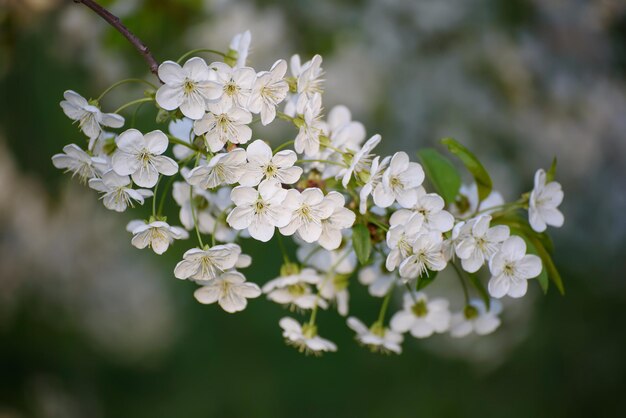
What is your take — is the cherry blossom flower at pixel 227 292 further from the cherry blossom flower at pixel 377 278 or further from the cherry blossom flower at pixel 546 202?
the cherry blossom flower at pixel 546 202

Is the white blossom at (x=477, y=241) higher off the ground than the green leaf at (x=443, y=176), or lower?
lower

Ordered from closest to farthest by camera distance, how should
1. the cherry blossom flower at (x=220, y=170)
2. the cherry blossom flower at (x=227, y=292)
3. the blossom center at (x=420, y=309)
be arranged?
the cherry blossom flower at (x=220, y=170), the cherry blossom flower at (x=227, y=292), the blossom center at (x=420, y=309)

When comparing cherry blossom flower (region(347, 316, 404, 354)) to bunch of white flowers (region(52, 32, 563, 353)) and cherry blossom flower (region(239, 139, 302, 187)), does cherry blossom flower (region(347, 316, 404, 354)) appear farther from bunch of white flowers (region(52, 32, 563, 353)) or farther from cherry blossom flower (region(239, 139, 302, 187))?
cherry blossom flower (region(239, 139, 302, 187))

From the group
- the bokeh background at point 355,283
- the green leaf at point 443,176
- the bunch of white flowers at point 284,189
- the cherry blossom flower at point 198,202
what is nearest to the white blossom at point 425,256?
the bunch of white flowers at point 284,189

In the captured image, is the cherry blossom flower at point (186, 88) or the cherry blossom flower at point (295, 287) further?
the cherry blossom flower at point (295, 287)

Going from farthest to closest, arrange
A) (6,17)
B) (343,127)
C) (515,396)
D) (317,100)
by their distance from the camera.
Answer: (515,396) < (6,17) < (343,127) < (317,100)

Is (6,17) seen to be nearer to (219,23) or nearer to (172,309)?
(219,23)

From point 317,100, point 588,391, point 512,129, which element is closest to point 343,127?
point 317,100
